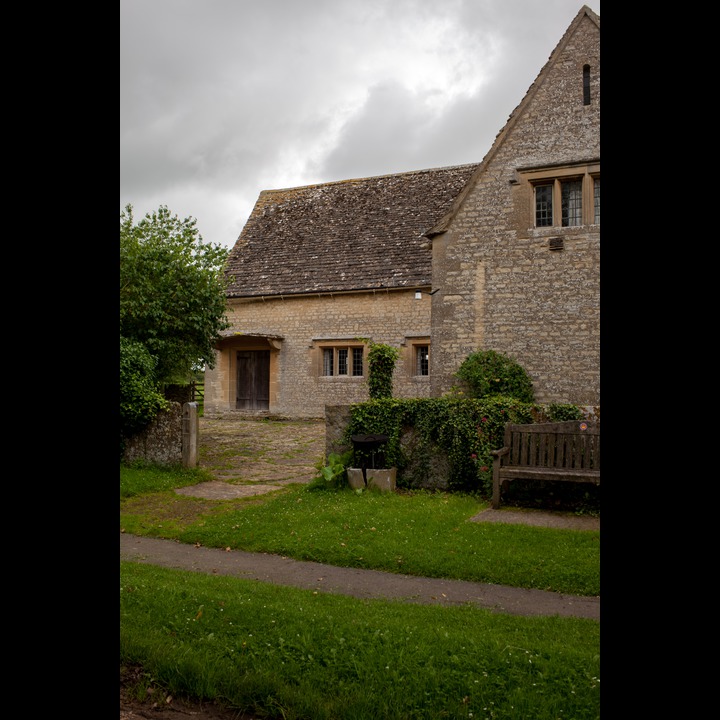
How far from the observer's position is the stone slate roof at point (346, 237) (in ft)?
70.2

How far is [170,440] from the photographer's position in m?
11.4

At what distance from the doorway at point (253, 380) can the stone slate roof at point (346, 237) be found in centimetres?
235

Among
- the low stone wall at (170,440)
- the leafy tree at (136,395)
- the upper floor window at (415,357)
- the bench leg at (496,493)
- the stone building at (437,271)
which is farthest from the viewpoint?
the upper floor window at (415,357)

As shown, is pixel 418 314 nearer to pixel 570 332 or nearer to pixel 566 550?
pixel 570 332

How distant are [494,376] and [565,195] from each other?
4.08m

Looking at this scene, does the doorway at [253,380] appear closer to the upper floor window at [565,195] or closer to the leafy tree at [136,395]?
the leafy tree at [136,395]

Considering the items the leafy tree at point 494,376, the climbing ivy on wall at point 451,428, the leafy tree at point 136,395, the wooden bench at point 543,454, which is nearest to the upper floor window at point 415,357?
the leafy tree at point 494,376

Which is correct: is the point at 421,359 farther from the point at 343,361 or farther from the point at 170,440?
the point at 170,440

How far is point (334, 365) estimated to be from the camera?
2248cm

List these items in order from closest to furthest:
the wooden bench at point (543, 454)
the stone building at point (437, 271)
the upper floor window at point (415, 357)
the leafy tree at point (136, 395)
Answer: the wooden bench at point (543, 454), the leafy tree at point (136, 395), the stone building at point (437, 271), the upper floor window at point (415, 357)

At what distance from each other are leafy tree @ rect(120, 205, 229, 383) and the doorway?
792 centimetres

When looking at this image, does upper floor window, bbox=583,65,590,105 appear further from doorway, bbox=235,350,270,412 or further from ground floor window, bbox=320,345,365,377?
doorway, bbox=235,350,270,412

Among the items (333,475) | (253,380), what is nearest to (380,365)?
(333,475)

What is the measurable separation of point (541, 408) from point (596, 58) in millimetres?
7521
